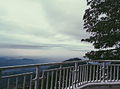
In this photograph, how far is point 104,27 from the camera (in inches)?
835

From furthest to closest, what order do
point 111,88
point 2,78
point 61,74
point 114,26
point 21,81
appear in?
point 114,26 → point 111,88 → point 61,74 → point 21,81 → point 2,78

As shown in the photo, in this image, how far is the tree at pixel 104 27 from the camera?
20.9m

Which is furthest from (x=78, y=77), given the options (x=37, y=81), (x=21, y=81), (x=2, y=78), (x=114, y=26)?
(x=114, y=26)

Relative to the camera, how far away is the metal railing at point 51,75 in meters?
4.92

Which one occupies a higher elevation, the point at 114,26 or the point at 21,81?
the point at 114,26

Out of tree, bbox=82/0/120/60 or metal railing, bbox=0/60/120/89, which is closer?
metal railing, bbox=0/60/120/89

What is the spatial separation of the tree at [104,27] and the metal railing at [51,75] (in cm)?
1031

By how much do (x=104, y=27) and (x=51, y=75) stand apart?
14926 mm

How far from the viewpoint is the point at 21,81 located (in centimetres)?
528

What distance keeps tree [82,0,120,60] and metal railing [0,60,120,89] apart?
33.8 feet

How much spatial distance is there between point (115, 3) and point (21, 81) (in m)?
17.1

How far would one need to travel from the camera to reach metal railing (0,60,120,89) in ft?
16.1

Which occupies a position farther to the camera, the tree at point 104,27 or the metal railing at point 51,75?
the tree at point 104,27

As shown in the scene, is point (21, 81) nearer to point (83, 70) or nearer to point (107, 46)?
point (83, 70)
